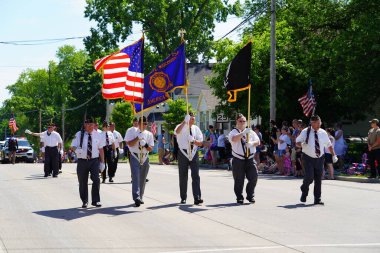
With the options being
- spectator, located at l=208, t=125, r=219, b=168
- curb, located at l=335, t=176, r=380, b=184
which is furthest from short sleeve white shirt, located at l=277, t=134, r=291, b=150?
spectator, located at l=208, t=125, r=219, b=168

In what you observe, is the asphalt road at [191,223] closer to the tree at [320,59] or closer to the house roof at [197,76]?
the tree at [320,59]

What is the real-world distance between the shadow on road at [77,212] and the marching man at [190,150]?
1.49m

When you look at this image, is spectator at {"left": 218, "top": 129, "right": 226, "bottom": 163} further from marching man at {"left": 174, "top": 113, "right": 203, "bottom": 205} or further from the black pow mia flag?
marching man at {"left": 174, "top": 113, "right": 203, "bottom": 205}

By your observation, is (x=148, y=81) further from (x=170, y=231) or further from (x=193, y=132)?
(x=170, y=231)

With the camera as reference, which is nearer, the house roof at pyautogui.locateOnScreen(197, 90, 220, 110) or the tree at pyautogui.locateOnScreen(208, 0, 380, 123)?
the tree at pyautogui.locateOnScreen(208, 0, 380, 123)

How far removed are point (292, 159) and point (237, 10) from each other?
3831 centimetres

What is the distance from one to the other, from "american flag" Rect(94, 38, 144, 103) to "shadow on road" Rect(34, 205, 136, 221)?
9.02 feet

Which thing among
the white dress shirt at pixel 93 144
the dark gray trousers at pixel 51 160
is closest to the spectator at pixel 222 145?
the dark gray trousers at pixel 51 160

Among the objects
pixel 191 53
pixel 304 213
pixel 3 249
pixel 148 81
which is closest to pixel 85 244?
pixel 3 249

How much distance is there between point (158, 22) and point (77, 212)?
1756 inches

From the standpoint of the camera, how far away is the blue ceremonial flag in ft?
49.8

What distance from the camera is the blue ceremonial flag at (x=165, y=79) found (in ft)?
49.8

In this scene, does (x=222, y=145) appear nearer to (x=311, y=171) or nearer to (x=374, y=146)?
(x=374, y=146)

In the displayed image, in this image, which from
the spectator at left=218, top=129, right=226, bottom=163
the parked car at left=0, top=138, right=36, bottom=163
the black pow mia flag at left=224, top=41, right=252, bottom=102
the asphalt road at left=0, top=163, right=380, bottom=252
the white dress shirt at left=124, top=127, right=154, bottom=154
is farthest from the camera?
the parked car at left=0, top=138, right=36, bottom=163
